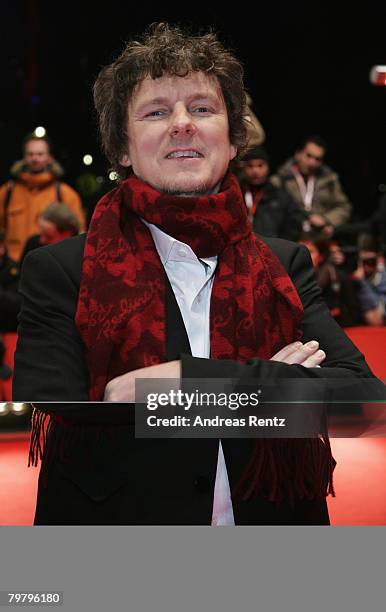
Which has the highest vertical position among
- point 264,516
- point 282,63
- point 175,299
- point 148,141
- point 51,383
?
point 282,63

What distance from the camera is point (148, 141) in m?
1.55

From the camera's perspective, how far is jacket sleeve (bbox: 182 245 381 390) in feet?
4.07

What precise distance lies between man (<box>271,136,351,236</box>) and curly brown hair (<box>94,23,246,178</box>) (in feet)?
12.6

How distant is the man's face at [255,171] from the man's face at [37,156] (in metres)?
1.25

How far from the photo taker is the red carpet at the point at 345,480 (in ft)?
3.36

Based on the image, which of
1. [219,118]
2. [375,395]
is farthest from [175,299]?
[375,395]

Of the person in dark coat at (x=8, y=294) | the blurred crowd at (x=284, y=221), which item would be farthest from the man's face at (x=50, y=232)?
the person in dark coat at (x=8, y=294)

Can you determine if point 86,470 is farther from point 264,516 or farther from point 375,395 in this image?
point 375,395

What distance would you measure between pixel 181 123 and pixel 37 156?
374 cm

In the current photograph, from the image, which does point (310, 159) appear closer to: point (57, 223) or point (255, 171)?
point (255, 171)

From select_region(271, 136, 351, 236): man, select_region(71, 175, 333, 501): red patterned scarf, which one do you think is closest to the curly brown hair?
select_region(71, 175, 333, 501): red patterned scarf

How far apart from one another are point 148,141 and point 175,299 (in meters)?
0.30

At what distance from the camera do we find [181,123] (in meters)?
1.51

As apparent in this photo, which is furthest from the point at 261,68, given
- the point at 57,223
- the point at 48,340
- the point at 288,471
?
the point at 288,471
